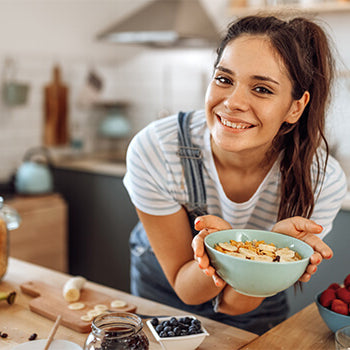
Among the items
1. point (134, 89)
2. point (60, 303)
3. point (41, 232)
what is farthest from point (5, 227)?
point (134, 89)

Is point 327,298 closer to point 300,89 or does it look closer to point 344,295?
point 344,295

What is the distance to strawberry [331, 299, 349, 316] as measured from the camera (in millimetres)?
1212

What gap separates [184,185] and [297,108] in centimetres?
38

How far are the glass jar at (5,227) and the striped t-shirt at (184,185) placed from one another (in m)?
0.38

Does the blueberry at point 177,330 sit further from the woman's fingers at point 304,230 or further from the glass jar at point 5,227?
the glass jar at point 5,227

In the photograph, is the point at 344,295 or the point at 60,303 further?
the point at 60,303

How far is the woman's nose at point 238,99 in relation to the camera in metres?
1.23

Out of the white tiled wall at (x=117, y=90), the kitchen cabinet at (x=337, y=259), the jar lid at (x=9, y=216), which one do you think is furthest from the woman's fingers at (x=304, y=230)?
the white tiled wall at (x=117, y=90)

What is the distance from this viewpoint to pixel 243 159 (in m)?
1.46

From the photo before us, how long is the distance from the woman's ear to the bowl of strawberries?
0.45 meters

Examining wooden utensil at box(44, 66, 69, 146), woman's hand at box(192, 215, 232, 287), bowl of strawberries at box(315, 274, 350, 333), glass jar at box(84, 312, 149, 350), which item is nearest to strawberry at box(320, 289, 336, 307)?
bowl of strawberries at box(315, 274, 350, 333)

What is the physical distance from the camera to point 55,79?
3.64 meters

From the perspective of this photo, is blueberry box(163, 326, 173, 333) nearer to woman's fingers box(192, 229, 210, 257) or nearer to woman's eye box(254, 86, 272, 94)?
woman's fingers box(192, 229, 210, 257)

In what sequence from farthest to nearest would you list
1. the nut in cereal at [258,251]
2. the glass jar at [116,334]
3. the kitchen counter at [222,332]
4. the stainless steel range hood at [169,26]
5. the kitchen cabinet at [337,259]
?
the stainless steel range hood at [169,26] → the kitchen cabinet at [337,259] → the kitchen counter at [222,332] → the nut in cereal at [258,251] → the glass jar at [116,334]
